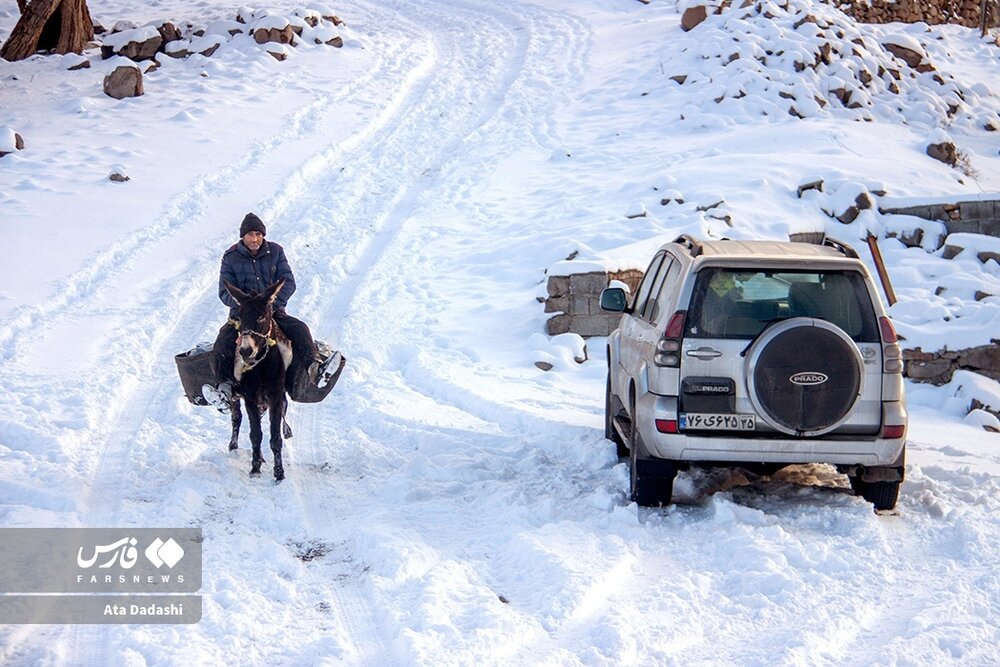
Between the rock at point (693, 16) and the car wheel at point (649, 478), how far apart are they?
22.9 meters

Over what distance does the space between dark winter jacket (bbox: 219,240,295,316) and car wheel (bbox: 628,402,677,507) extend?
11.4ft

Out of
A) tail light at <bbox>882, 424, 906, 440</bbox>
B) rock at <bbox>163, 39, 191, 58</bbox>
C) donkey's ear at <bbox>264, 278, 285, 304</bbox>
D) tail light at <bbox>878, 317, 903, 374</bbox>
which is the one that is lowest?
rock at <bbox>163, 39, 191, 58</bbox>

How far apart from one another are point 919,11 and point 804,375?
2967 cm

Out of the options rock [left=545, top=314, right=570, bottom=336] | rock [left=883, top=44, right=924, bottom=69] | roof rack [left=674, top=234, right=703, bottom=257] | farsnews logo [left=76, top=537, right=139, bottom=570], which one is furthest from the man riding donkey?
rock [left=883, top=44, right=924, bottom=69]

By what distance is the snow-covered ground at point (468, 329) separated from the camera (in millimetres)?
6078

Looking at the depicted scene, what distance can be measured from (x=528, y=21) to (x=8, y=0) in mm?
17511

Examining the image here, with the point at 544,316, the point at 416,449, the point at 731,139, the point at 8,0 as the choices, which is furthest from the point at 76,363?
the point at 8,0

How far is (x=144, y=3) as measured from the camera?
1348 inches

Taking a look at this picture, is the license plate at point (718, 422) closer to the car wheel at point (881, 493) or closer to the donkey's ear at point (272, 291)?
the car wheel at point (881, 493)

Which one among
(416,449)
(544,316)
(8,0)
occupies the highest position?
(416,449)

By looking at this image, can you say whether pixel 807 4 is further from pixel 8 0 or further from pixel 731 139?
pixel 8 0

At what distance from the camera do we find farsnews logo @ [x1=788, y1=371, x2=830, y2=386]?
7.08m

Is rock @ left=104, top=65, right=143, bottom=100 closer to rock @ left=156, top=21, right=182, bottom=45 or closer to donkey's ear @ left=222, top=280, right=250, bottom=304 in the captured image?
rock @ left=156, top=21, right=182, bottom=45

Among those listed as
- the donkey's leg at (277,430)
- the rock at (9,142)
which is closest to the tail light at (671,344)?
the donkey's leg at (277,430)
